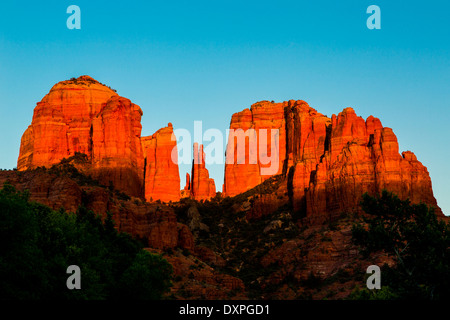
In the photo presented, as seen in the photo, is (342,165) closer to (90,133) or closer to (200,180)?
(90,133)

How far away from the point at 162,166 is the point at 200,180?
45.7 feet

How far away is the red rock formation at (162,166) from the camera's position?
175375 millimetres

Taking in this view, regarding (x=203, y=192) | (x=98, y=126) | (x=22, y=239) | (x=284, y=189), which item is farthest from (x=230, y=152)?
(x=22, y=239)

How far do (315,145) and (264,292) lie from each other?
45.5 m

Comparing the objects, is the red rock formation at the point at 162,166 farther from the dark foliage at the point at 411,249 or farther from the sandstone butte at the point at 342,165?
the dark foliage at the point at 411,249

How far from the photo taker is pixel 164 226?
4759 inches

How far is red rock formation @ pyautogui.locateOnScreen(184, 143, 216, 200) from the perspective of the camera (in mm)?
187000

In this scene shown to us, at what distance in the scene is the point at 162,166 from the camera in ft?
583

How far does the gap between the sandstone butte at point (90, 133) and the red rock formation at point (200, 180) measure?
3442 cm

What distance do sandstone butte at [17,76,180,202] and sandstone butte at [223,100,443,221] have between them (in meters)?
31.8

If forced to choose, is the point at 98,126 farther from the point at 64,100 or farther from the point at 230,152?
the point at 230,152

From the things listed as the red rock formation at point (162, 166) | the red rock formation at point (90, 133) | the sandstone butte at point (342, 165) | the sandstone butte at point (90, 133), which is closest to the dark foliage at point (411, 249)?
the sandstone butte at point (342, 165)

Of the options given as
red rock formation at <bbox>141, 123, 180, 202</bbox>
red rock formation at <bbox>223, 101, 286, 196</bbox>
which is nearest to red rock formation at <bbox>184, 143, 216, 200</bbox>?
red rock formation at <bbox>223, 101, 286, 196</bbox>

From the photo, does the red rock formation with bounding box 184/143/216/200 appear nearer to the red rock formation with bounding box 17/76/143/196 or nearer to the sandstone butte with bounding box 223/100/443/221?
the sandstone butte with bounding box 223/100/443/221
